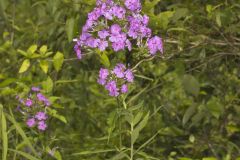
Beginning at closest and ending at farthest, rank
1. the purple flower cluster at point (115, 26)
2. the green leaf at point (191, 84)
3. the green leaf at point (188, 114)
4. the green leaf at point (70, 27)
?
the purple flower cluster at point (115, 26) < the green leaf at point (70, 27) < the green leaf at point (191, 84) < the green leaf at point (188, 114)

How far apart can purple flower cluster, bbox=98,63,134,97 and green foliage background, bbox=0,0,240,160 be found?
8 cm

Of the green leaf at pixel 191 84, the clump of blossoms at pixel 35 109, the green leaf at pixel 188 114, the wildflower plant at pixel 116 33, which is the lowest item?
the green leaf at pixel 188 114

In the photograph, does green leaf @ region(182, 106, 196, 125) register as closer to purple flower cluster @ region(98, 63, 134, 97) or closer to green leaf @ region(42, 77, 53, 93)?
green leaf @ region(42, 77, 53, 93)

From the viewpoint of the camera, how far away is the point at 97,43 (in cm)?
215

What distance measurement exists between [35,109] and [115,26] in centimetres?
79

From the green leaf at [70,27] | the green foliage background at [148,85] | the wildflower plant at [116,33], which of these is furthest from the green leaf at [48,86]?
the wildflower plant at [116,33]

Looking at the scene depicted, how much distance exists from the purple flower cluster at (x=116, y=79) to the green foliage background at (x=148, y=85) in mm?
84

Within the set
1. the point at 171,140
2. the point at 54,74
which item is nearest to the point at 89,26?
the point at 54,74

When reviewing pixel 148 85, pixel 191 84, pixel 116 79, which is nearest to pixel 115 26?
pixel 116 79

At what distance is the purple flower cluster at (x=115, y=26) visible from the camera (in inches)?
83.9

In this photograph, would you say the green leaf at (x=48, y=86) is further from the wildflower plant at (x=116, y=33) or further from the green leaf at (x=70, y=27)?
the wildflower plant at (x=116, y=33)

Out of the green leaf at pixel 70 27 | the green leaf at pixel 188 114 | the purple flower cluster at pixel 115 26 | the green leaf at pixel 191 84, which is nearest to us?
the purple flower cluster at pixel 115 26

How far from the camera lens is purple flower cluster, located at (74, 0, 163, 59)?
213 cm

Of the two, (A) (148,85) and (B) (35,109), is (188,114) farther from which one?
(B) (35,109)
